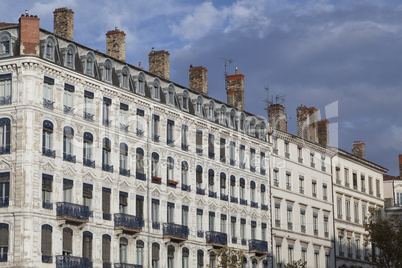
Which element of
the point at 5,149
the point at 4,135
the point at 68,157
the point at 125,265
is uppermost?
the point at 4,135

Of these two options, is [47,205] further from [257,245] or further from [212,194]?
[257,245]

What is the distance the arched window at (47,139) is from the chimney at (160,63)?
1589 cm

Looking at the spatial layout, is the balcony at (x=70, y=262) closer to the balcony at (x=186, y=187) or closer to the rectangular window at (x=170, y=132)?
the balcony at (x=186, y=187)

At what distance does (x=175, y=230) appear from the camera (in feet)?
213

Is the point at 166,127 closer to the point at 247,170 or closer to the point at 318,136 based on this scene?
the point at 247,170

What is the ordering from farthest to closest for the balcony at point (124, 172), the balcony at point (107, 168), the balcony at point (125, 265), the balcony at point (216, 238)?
1. the balcony at point (216, 238)
2. the balcony at point (124, 172)
3. the balcony at point (107, 168)
4. the balcony at point (125, 265)

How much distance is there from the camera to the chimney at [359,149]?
333 ft

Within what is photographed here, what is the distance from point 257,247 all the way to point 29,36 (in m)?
31.2

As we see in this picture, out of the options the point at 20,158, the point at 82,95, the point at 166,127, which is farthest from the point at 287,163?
the point at 20,158

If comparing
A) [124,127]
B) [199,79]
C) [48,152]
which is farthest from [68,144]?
[199,79]

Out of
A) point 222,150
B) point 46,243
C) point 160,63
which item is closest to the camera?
point 46,243

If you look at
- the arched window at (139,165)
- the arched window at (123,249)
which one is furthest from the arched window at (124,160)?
the arched window at (123,249)

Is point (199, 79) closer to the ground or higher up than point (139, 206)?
higher up

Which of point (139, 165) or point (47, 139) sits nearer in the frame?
point (47, 139)
